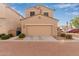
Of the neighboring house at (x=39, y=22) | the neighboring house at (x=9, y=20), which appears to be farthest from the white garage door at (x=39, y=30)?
the neighboring house at (x=9, y=20)

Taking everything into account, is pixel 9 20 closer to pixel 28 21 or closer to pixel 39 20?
pixel 28 21

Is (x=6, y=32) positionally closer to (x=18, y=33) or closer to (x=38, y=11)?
(x=18, y=33)

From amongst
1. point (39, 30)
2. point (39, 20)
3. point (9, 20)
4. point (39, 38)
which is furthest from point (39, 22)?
point (9, 20)

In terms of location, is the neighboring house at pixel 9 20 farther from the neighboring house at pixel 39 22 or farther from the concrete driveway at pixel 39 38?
the concrete driveway at pixel 39 38

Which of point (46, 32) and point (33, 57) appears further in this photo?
point (46, 32)

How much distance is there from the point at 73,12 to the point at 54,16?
0.38m

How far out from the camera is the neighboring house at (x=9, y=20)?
14.5ft

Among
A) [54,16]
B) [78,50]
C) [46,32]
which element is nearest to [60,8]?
[54,16]

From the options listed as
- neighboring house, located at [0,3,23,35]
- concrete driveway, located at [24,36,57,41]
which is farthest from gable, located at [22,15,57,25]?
concrete driveway, located at [24,36,57,41]

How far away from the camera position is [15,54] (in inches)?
169

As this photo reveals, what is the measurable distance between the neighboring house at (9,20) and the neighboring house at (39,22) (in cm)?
13

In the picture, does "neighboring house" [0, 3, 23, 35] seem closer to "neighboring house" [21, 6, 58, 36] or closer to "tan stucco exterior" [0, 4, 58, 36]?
"tan stucco exterior" [0, 4, 58, 36]

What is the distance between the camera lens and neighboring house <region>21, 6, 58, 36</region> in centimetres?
441

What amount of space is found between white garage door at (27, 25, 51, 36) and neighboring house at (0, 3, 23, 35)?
263mm
